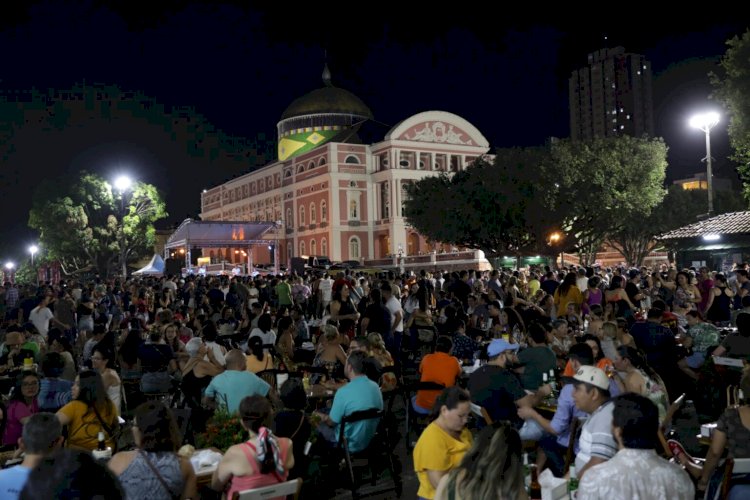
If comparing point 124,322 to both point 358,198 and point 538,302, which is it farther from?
point 358,198

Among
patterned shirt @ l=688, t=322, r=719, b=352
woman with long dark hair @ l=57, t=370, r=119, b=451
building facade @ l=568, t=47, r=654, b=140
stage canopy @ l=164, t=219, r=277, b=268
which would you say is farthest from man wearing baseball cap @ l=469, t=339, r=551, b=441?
building facade @ l=568, t=47, r=654, b=140

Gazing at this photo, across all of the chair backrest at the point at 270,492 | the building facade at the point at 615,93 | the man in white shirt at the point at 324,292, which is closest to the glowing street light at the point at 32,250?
the man in white shirt at the point at 324,292

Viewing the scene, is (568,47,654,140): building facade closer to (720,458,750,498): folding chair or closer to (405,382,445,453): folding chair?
(405,382,445,453): folding chair

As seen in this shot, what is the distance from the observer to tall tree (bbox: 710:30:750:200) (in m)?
22.0

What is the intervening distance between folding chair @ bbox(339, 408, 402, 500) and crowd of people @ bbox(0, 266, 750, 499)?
0.14 m

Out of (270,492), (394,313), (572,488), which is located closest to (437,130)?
(394,313)

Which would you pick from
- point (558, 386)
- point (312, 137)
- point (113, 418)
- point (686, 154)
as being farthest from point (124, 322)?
point (686, 154)

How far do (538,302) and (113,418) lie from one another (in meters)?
10.4

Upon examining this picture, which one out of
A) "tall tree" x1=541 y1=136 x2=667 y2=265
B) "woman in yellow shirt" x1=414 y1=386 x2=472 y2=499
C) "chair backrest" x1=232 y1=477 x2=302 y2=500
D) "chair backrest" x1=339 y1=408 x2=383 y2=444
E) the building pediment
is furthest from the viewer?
the building pediment

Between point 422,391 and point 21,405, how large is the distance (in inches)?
168

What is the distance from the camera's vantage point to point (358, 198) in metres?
60.4

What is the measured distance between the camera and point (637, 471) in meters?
3.48

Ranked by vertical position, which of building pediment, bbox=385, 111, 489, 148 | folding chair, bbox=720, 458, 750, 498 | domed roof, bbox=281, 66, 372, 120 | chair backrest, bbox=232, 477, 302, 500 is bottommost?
folding chair, bbox=720, 458, 750, 498

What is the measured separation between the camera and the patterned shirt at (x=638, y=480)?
345 cm
